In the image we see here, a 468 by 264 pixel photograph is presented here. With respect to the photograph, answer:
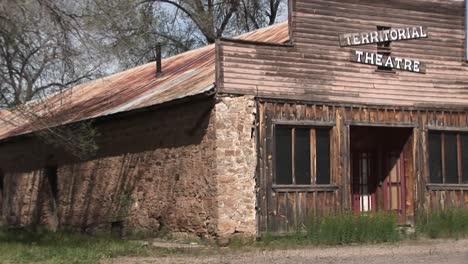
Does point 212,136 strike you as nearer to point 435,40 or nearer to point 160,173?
point 160,173

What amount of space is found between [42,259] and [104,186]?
769 cm

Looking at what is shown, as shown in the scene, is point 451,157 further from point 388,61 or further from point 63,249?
point 63,249

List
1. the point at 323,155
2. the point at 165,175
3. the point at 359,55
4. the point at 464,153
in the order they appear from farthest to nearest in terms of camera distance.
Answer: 1. the point at 464,153
2. the point at 359,55
3. the point at 165,175
4. the point at 323,155

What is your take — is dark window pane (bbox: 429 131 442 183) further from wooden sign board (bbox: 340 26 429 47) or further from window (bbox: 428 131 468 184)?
wooden sign board (bbox: 340 26 429 47)

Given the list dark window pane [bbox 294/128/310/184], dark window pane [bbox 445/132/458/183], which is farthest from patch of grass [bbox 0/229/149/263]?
dark window pane [bbox 445/132/458/183]

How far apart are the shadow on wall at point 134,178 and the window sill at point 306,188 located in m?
1.60

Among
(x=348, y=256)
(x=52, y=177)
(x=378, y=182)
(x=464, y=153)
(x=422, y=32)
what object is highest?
(x=422, y=32)

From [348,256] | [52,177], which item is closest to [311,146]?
[348,256]

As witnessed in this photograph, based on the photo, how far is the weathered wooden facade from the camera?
1750 cm

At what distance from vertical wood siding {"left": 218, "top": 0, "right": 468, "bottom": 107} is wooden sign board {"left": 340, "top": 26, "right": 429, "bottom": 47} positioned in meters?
0.14

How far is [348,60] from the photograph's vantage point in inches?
739

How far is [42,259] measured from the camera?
13.4 meters

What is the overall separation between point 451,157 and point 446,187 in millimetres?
826

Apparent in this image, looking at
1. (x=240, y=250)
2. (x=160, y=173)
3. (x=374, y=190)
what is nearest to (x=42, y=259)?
(x=240, y=250)
